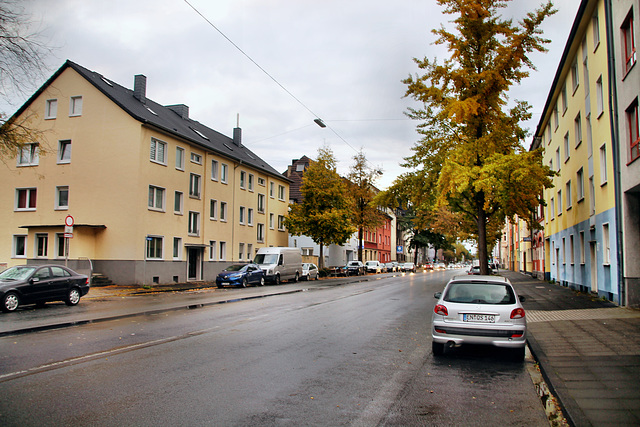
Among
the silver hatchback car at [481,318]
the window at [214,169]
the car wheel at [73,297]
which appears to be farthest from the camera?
the window at [214,169]

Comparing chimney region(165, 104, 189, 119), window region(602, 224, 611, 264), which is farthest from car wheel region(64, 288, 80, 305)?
chimney region(165, 104, 189, 119)

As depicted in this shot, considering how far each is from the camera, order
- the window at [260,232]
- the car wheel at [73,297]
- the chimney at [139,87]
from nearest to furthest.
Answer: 1. the car wheel at [73,297]
2. the chimney at [139,87]
3. the window at [260,232]

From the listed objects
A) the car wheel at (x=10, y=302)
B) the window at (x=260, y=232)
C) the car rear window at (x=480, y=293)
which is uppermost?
the window at (x=260, y=232)

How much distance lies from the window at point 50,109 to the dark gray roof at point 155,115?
0.84 metres

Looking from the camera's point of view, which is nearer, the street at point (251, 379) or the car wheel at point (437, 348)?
the street at point (251, 379)

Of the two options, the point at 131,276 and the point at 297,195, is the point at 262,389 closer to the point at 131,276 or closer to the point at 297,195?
the point at 131,276

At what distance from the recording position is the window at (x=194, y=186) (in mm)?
34500

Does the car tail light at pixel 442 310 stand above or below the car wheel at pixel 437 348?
above

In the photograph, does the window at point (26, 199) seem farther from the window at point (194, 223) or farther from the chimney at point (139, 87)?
the window at point (194, 223)

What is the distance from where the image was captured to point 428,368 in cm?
766

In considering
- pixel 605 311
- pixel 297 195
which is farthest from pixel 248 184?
pixel 605 311

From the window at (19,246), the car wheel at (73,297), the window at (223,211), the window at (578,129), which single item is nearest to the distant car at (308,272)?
the window at (223,211)

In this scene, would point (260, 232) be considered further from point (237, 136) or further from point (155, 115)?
Result: point (155, 115)

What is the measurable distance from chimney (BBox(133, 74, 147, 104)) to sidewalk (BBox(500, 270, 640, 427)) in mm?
29880
